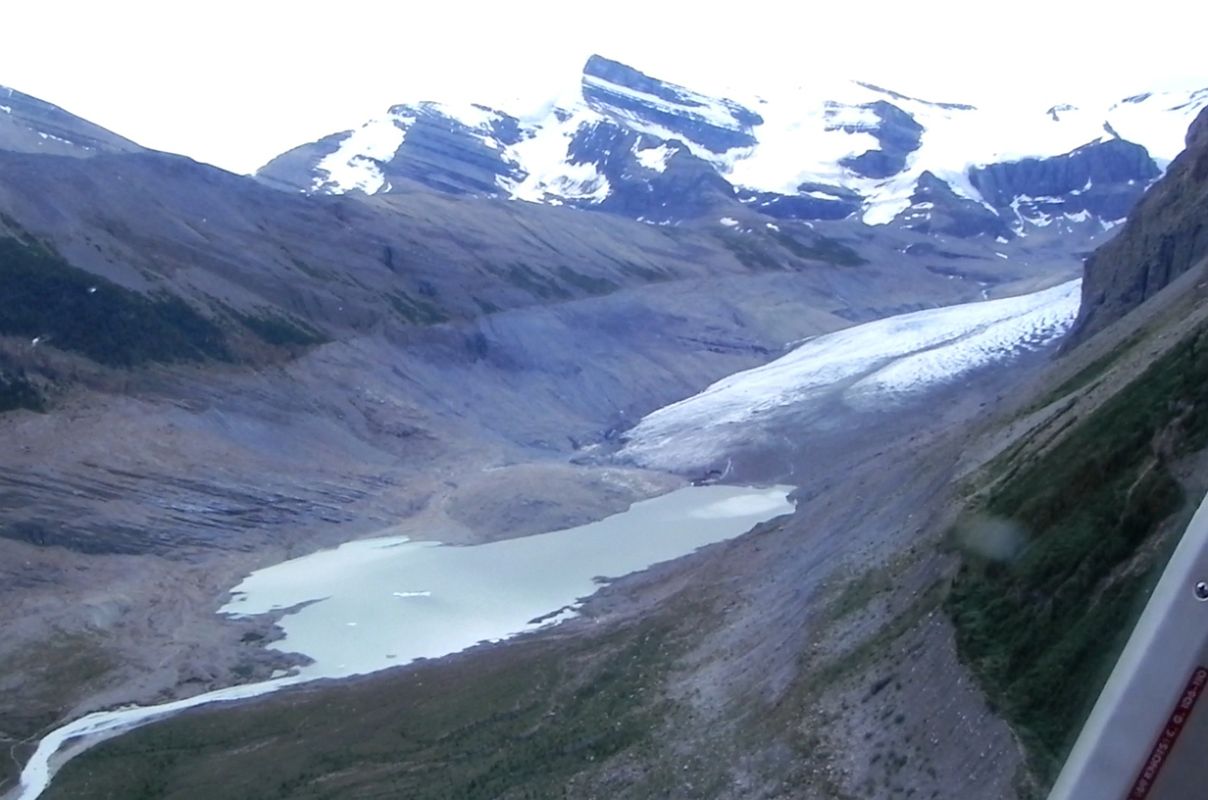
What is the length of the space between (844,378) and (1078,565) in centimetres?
6886

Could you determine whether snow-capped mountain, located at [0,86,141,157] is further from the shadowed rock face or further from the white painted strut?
the white painted strut

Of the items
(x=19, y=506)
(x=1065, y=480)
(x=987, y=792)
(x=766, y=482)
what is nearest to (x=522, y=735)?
(x=1065, y=480)

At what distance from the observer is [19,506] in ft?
168

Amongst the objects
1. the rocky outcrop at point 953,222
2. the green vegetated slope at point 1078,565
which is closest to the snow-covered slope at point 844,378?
the green vegetated slope at point 1078,565

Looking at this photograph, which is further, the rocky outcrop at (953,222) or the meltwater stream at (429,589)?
the rocky outcrop at (953,222)

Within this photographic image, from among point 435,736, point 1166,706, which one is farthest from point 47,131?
point 1166,706

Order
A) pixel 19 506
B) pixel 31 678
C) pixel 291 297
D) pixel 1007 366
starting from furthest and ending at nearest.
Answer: pixel 291 297 → pixel 1007 366 → pixel 19 506 → pixel 31 678

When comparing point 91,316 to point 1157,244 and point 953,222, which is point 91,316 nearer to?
point 1157,244

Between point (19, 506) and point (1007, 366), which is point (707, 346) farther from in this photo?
point (19, 506)

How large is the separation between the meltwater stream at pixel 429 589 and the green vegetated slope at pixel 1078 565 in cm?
2217

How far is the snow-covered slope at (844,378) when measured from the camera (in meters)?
74.4

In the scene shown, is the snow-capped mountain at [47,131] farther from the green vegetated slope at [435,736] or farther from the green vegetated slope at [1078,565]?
the green vegetated slope at [1078,565]

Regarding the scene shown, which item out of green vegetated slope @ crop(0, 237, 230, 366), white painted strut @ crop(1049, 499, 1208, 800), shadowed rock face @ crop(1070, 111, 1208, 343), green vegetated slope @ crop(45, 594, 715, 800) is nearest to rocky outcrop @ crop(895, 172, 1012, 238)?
shadowed rock face @ crop(1070, 111, 1208, 343)

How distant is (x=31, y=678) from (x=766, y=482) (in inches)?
1461
